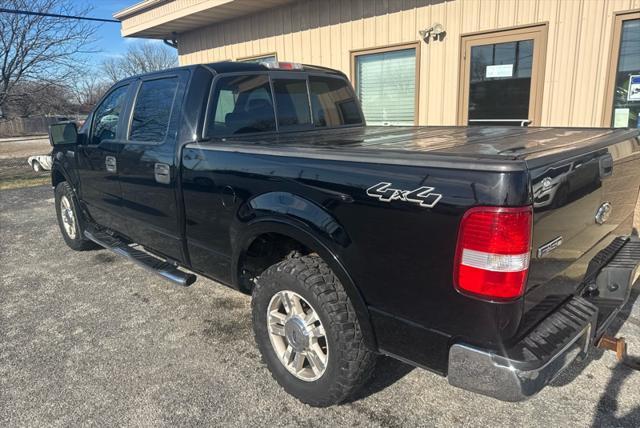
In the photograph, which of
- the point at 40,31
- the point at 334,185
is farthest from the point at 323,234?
the point at 40,31

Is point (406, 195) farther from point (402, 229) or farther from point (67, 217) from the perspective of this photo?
point (67, 217)

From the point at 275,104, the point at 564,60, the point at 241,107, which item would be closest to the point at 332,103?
the point at 275,104

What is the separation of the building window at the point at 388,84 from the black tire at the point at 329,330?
5338 mm

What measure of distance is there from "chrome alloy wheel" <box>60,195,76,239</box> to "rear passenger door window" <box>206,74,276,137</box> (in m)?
2.84

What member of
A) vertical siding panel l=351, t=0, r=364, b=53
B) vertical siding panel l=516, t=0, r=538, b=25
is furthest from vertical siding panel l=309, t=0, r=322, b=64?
vertical siding panel l=516, t=0, r=538, b=25

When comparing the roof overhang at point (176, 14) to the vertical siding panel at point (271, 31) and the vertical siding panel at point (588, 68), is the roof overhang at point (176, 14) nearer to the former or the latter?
the vertical siding panel at point (271, 31)

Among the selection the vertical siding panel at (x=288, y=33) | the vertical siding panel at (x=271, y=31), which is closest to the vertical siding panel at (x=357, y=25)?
the vertical siding panel at (x=288, y=33)

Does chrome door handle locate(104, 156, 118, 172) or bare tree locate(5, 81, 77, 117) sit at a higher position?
bare tree locate(5, 81, 77, 117)

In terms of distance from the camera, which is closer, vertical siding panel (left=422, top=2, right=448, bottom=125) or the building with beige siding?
the building with beige siding

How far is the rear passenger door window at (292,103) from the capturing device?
374cm

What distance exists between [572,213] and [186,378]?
2.36 m

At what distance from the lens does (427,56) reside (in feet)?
22.5

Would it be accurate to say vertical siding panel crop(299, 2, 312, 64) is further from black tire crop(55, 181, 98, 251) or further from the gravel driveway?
the gravel driveway

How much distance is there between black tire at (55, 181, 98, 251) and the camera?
5.06m
